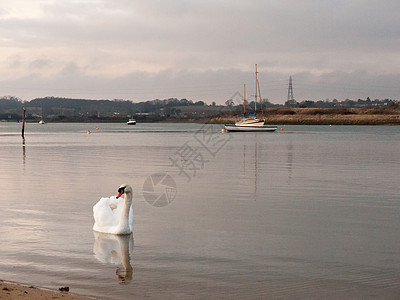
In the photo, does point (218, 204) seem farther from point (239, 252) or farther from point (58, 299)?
point (58, 299)

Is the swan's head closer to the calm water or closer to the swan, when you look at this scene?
the swan

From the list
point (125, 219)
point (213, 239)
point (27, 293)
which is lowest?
point (213, 239)

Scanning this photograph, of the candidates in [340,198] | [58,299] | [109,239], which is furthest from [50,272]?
[340,198]

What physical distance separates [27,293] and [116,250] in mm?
3697

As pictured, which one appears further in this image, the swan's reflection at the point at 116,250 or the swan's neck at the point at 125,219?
the swan's neck at the point at 125,219

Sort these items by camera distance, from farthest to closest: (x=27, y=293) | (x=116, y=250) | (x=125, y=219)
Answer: (x=125, y=219)
(x=116, y=250)
(x=27, y=293)

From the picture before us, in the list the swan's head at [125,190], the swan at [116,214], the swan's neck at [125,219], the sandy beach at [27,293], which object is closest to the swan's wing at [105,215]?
the swan at [116,214]

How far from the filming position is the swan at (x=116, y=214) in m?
13.2

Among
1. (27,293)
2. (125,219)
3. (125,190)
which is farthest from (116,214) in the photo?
(27,293)

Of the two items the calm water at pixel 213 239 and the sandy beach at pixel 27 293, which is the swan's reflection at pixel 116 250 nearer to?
the calm water at pixel 213 239

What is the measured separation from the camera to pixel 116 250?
481 inches

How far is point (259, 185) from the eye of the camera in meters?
23.9

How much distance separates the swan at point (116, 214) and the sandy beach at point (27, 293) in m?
4.07

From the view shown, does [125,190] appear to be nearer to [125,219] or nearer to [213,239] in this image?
[125,219]
